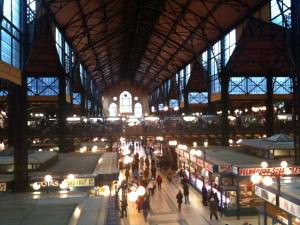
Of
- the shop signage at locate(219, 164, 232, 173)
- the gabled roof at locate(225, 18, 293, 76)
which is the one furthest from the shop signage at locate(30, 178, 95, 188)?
the gabled roof at locate(225, 18, 293, 76)

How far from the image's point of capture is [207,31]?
37750 millimetres

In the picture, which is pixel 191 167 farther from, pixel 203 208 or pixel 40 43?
pixel 40 43

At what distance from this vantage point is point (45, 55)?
30.2 meters

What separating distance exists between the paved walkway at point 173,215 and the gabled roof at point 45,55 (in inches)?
446

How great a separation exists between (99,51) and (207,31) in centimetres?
1633

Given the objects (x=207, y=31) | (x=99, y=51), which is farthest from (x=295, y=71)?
(x=99, y=51)

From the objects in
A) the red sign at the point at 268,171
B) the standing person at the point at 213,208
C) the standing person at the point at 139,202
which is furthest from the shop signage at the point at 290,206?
the standing person at the point at 139,202

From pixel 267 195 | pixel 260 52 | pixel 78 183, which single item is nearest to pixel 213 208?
pixel 78 183

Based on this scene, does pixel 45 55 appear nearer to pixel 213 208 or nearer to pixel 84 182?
pixel 84 182

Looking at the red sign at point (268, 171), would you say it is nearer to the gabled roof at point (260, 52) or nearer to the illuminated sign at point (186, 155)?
the gabled roof at point (260, 52)

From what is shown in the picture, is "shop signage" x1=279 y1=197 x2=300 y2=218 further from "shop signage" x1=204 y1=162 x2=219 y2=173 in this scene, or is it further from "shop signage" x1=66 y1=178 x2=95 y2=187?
"shop signage" x1=204 y1=162 x2=219 y2=173

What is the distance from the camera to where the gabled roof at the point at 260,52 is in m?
29.0

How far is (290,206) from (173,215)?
34.8 feet

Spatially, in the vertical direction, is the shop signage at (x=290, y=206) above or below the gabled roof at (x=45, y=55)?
below
